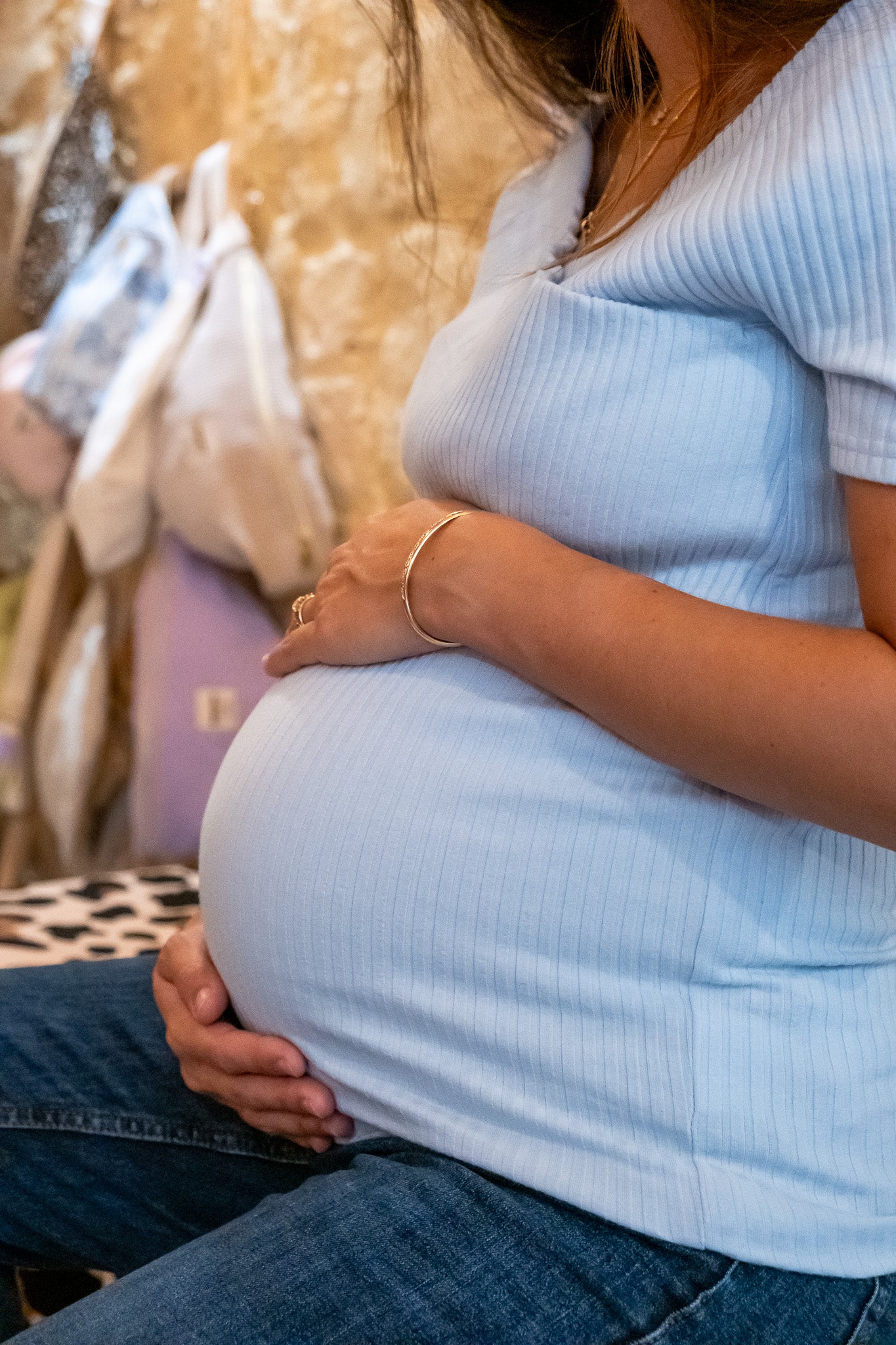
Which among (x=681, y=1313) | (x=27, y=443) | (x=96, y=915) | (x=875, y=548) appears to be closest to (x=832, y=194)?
(x=875, y=548)

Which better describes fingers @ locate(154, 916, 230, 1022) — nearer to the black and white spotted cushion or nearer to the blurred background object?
the black and white spotted cushion

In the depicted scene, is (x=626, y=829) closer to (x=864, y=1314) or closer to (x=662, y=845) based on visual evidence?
(x=662, y=845)

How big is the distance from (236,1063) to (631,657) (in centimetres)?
35

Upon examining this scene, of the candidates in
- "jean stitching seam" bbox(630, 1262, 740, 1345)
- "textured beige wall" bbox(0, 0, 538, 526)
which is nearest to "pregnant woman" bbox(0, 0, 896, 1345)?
"jean stitching seam" bbox(630, 1262, 740, 1345)

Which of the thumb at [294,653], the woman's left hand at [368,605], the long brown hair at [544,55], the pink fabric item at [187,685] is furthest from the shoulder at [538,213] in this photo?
the pink fabric item at [187,685]

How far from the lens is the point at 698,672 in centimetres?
54

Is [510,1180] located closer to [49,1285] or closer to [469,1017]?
[469,1017]

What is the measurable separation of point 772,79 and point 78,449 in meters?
1.37

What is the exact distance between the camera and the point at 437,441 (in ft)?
2.30

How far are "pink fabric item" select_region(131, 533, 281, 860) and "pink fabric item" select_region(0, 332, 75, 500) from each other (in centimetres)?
26

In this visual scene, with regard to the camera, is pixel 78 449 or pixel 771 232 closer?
pixel 771 232

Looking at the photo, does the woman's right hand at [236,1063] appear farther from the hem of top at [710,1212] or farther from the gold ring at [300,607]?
the gold ring at [300,607]

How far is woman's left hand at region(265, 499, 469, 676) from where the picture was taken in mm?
696

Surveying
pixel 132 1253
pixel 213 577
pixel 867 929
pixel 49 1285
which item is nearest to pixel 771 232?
pixel 867 929
